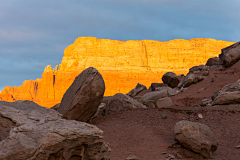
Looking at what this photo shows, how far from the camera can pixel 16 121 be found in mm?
5270

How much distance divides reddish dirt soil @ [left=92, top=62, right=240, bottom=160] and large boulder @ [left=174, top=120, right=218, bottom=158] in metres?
0.26

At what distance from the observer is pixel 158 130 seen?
1054 cm

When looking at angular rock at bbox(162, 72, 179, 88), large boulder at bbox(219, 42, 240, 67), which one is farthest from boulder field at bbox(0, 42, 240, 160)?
angular rock at bbox(162, 72, 179, 88)

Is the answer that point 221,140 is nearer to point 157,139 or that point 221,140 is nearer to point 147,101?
point 157,139

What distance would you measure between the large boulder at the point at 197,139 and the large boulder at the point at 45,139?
310 cm

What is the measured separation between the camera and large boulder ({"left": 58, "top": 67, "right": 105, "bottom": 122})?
34.2 ft

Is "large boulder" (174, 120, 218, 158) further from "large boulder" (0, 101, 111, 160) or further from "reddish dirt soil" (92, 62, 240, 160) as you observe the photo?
"large boulder" (0, 101, 111, 160)


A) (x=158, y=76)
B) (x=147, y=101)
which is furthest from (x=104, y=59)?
(x=147, y=101)

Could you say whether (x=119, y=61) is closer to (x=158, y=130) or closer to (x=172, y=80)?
(x=172, y=80)

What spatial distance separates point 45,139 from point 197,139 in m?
4.89

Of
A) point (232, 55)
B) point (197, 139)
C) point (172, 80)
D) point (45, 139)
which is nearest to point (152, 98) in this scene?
point (197, 139)

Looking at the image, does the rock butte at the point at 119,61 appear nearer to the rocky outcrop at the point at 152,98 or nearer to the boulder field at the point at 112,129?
the rocky outcrop at the point at 152,98

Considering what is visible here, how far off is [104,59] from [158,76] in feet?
80.2

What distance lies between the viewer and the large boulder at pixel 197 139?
7.26 metres
